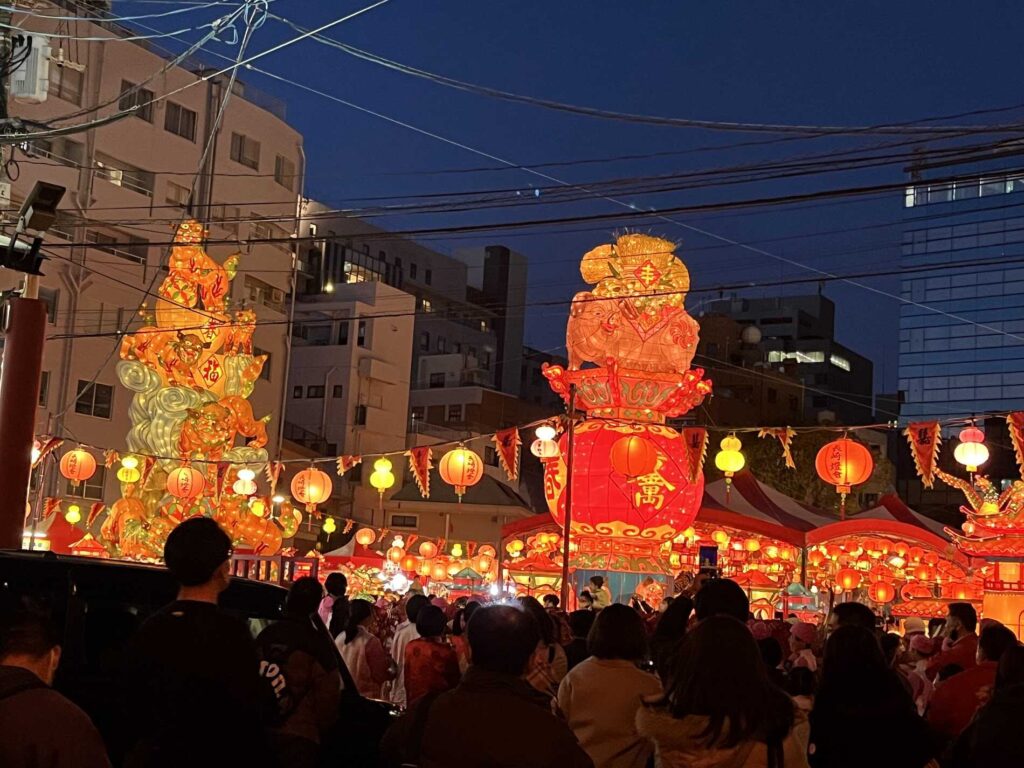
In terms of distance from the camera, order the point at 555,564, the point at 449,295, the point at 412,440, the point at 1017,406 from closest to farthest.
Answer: the point at 555,564, the point at 412,440, the point at 449,295, the point at 1017,406

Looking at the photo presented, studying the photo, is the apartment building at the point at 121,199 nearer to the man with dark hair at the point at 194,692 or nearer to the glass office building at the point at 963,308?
the man with dark hair at the point at 194,692

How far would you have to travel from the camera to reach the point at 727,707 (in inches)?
169

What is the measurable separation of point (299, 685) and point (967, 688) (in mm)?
3513

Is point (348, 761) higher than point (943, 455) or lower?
lower

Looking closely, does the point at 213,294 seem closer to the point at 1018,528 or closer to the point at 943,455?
the point at 1018,528

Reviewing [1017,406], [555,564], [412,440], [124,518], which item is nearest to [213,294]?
[124,518]

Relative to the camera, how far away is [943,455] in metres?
59.6

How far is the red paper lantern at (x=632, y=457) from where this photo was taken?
2320cm

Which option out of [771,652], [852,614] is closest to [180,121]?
[771,652]

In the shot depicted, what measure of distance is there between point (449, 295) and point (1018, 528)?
37049mm

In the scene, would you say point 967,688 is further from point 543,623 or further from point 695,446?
point 695,446

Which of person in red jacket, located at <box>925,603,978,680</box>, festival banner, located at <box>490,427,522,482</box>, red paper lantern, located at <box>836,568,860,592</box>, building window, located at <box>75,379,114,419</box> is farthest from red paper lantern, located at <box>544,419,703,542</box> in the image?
building window, located at <box>75,379,114,419</box>

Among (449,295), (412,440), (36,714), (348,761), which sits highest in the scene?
(449,295)

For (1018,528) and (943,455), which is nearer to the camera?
(1018,528)
